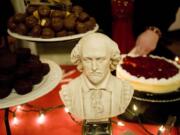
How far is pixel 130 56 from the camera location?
993 millimetres

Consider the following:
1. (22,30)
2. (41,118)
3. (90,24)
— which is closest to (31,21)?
(22,30)

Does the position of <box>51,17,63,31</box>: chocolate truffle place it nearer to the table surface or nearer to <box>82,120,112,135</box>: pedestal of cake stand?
the table surface

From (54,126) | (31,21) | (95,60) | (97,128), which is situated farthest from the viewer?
(31,21)

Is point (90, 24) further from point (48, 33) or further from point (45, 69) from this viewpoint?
point (45, 69)

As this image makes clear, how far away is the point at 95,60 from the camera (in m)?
0.58

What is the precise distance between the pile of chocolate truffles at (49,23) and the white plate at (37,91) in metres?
0.22

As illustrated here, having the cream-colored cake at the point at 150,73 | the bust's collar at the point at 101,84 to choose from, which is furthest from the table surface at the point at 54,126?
the bust's collar at the point at 101,84

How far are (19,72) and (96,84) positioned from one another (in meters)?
0.18

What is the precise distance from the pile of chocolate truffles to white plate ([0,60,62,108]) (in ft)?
0.72

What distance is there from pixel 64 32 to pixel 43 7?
130mm

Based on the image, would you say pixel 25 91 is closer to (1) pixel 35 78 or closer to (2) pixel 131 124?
(1) pixel 35 78

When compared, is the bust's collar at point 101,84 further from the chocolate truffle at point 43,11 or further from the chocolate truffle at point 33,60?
the chocolate truffle at point 43,11

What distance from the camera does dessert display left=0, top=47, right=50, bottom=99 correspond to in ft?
2.06

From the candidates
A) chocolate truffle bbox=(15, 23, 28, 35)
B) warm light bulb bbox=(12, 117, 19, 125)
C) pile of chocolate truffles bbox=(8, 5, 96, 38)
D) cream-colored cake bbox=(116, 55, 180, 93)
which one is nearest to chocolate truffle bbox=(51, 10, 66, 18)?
pile of chocolate truffles bbox=(8, 5, 96, 38)
